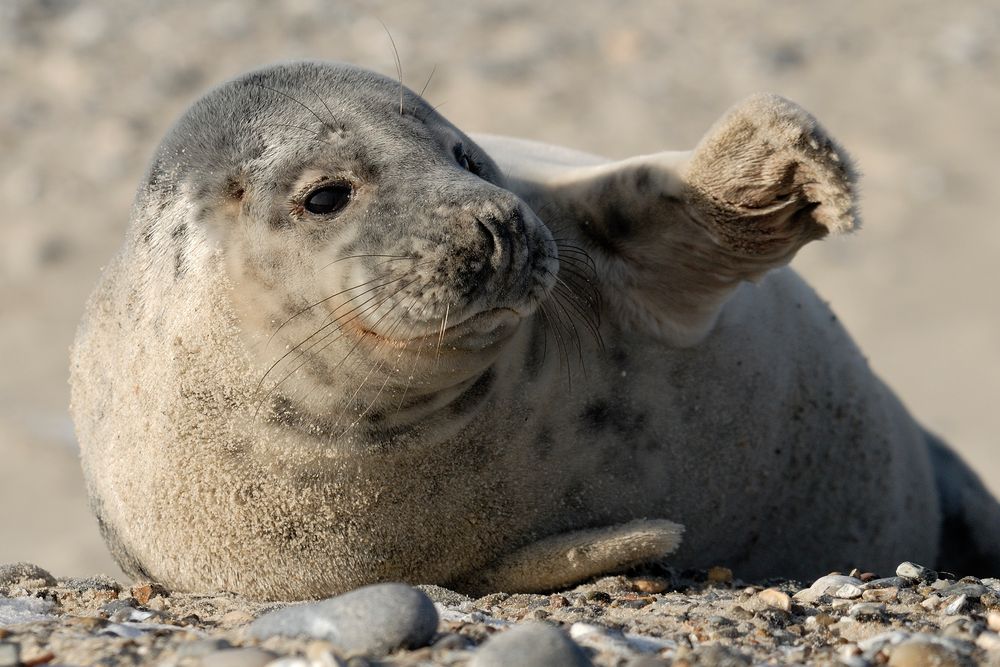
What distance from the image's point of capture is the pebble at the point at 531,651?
6.70ft

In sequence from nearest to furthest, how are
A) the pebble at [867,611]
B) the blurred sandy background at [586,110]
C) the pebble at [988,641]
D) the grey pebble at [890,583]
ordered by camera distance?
the pebble at [988,641] < the pebble at [867,611] < the grey pebble at [890,583] < the blurred sandy background at [586,110]

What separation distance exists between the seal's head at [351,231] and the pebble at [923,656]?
97cm

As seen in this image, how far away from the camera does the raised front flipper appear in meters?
3.11

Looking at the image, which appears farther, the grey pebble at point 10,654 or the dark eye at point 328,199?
the dark eye at point 328,199

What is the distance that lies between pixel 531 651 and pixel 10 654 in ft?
2.84

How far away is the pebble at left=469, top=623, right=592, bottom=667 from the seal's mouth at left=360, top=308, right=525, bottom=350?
72 centimetres

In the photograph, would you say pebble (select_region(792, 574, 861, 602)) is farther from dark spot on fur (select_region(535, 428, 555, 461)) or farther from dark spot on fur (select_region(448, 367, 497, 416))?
dark spot on fur (select_region(448, 367, 497, 416))

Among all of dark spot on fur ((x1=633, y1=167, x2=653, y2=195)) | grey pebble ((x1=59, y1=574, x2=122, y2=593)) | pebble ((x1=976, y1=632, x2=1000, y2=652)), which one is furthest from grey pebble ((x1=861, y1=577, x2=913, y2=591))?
grey pebble ((x1=59, y1=574, x2=122, y2=593))

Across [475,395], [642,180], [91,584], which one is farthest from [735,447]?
[91,584]

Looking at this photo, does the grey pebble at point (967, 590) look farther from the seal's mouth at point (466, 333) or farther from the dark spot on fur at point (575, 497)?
the seal's mouth at point (466, 333)

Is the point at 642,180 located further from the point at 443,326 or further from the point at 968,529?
the point at 968,529

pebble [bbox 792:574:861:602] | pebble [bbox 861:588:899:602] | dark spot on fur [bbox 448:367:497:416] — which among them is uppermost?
dark spot on fur [bbox 448:367:497:416]

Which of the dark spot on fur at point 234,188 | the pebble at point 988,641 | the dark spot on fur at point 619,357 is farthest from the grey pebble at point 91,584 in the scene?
the pebble at point 988,641

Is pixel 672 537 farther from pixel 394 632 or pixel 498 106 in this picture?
pixel 498 106
